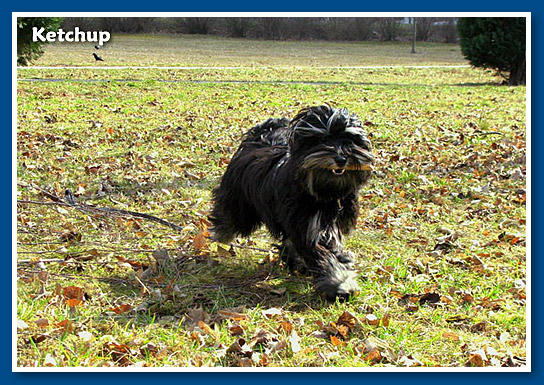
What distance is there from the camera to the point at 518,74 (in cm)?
2048

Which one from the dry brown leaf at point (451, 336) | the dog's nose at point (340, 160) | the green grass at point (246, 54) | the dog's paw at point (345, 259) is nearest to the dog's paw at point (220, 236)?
the dog's paw at point (345, 259)

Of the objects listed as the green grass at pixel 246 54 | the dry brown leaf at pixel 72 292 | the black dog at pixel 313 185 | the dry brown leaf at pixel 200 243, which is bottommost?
the dry brown leaf at pixel 72 292

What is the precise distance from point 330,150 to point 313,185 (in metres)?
0.31

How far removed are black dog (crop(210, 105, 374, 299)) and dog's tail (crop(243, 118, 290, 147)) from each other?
1 centimetres

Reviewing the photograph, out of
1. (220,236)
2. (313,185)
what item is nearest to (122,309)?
(220,236)

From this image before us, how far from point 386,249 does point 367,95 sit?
11.4 metres

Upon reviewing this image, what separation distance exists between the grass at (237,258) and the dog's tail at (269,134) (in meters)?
1.06

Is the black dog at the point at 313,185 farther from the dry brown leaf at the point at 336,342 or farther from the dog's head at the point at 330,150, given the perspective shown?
the dry brown leaf at the point at 336,342

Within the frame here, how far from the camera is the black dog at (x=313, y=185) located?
4379 millimetres

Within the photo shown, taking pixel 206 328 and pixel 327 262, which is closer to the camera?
pixel 206 328

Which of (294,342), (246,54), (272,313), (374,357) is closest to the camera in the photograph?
(374,357)

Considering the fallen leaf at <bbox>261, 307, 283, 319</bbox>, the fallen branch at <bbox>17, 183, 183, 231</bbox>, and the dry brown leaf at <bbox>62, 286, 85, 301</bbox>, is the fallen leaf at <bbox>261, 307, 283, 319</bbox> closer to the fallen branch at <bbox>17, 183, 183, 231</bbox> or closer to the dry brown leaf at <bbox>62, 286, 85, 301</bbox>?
the dry brown leaf at <bbox>62, 286, 85, 301</bbox>

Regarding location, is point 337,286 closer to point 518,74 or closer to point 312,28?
point 312,28

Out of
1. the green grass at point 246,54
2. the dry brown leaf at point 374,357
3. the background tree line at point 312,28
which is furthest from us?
the green grass at point 246,54
